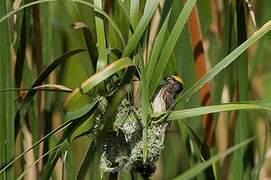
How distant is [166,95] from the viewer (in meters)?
0.76

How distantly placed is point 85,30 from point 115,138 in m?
0.17

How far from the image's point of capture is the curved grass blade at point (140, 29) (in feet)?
2.26

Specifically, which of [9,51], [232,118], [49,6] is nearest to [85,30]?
[9,51]

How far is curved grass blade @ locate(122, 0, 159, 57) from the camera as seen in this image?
0.69 meters

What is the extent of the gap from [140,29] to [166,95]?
10 cm

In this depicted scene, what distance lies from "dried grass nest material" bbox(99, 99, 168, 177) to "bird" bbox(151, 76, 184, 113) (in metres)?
0.02

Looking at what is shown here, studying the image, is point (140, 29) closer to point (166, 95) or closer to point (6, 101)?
point (166, 95)

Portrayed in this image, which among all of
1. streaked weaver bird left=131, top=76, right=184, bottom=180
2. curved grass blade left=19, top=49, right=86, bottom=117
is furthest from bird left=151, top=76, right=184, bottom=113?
curved grass blade left=19, top=49, right=86, bottom=117

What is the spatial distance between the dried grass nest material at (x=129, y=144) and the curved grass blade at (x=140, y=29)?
79 mm

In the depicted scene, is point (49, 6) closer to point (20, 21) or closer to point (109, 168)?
point (20, 21)

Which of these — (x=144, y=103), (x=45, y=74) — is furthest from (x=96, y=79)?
(x=45, y=74)

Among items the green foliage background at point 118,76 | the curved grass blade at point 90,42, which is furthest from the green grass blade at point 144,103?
the curved grass blade at point 90,42

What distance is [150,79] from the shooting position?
72cm

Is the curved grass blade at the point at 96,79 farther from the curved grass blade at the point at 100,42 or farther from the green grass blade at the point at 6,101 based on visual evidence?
the green grass blade at the point at 6,101
